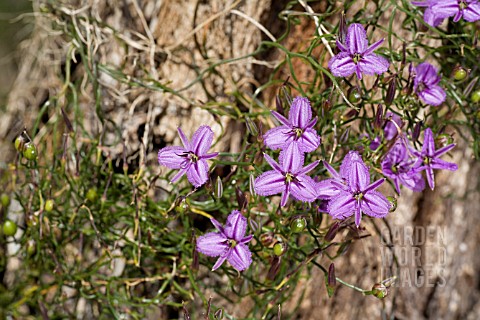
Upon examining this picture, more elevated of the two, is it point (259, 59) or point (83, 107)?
point (259, 59)

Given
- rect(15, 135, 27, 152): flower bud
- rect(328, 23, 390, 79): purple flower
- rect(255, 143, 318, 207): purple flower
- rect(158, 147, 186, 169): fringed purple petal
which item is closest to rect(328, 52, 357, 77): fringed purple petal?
rect(328, 23, 390, 79): purple flower

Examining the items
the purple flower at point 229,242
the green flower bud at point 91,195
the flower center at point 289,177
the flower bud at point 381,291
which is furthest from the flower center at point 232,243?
the green flower bud at point 91,195

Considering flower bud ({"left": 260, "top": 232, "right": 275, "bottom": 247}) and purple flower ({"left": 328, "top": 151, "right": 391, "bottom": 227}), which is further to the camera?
flower bud ({"left": 260, "top": 232, "right": 275, "bottom": 247})

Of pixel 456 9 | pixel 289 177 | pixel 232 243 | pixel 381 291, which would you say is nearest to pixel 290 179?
pixel 289 177

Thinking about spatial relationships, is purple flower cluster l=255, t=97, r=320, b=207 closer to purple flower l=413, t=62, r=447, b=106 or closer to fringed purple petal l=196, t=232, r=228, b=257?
fringed purple petal l=196, t=232, r=228, b=257

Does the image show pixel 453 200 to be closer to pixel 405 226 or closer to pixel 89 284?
pixel 405 226

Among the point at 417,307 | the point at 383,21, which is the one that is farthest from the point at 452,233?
the point at 383,21
